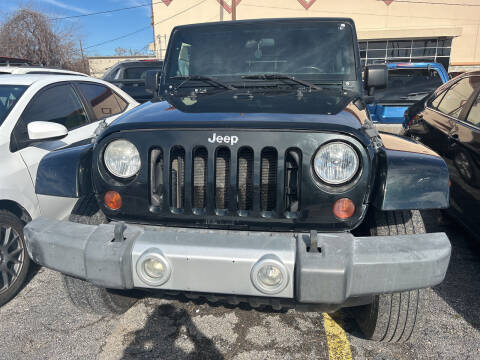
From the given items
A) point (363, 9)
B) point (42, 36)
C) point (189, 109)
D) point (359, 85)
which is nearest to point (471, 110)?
point (359, 85)

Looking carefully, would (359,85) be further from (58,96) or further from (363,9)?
(363,9)

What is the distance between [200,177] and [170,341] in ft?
3.83

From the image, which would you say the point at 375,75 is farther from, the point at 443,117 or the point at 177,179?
the point at 177,179

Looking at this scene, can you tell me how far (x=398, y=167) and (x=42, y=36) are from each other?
28.8m

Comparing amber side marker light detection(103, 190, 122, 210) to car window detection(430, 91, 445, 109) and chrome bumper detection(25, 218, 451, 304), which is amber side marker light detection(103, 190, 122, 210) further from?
car window detection(430, 91, 445, 109)

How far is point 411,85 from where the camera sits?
23.0 feet

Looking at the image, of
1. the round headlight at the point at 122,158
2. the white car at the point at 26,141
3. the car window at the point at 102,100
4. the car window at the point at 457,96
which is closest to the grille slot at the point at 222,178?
the round headlight at the point at 122,158

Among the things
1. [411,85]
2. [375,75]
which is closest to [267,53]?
[375,75]

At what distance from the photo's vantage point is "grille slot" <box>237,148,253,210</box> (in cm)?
185

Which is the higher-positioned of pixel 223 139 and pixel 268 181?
pixel 223 139

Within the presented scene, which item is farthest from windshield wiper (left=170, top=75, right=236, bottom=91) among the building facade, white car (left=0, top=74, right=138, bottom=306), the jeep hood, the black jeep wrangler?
the building facade

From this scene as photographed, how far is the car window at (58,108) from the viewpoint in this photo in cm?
318

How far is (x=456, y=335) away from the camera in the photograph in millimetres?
2357

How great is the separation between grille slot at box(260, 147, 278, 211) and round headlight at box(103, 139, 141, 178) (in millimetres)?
664
